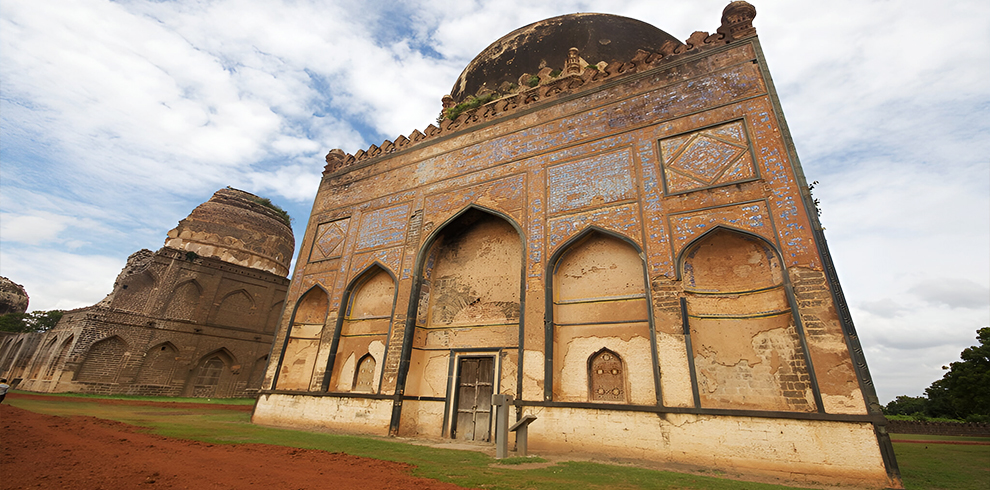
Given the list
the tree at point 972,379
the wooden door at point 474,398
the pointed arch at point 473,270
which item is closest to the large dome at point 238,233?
the pointed arch at point 473,270

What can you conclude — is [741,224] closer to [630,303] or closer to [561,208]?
[630,303]

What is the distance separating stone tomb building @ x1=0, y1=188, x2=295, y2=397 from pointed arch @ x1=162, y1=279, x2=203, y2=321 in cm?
4

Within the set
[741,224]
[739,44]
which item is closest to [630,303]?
[741,224]

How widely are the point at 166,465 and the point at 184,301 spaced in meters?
18.8

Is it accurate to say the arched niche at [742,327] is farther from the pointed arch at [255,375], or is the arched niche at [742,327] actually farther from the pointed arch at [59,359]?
the pointed arch at [59,359]

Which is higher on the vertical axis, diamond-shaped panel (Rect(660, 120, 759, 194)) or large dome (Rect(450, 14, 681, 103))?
large dome (Rect(450, 14, 681, 103))

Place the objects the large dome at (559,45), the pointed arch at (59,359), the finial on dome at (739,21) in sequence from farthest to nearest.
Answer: the pointed arch at (59,359), the large dome at (559,45), the finial on dome at (739,21)

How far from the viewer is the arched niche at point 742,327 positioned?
5.79 m

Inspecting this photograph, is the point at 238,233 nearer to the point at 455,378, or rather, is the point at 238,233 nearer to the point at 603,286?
the point at 455,378

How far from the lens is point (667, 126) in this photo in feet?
26.1

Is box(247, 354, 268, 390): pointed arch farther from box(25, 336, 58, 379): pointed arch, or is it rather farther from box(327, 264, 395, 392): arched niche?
box(327, 264, 395, 392): arched niche

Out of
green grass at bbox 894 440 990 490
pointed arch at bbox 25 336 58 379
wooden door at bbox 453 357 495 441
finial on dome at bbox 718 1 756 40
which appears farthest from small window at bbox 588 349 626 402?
pointed arch at bbox 25 336 58 379

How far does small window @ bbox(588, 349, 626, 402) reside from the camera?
681cm

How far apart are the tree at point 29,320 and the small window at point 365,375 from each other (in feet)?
93.1
